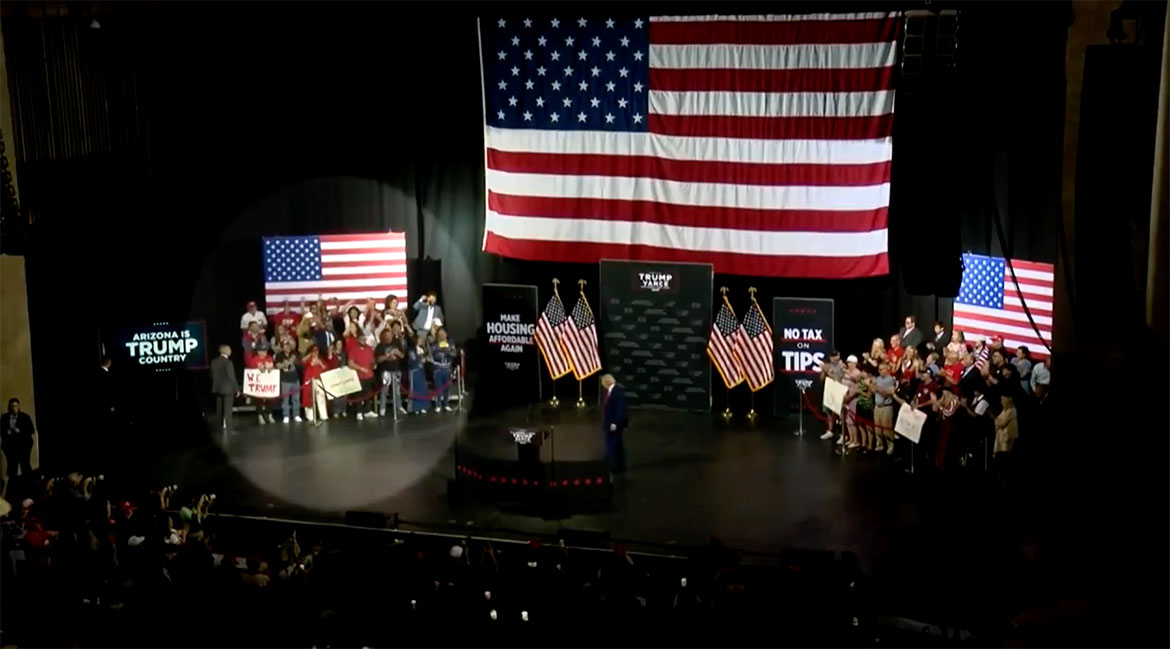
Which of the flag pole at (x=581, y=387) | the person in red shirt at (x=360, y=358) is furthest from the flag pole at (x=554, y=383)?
the person in red shirt at (x=360, y=358)

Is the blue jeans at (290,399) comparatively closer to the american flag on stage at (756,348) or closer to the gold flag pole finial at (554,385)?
the gold flag pole finial at (554,385)

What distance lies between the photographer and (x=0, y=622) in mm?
10039

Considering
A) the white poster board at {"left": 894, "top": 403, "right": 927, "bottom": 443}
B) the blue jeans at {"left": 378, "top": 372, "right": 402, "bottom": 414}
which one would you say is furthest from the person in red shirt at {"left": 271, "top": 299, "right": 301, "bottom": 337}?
the white poster board at {"left": 894, "top": 403, "right": 927, "bottom": 443}

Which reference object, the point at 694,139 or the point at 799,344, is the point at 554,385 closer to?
the point at 799,344

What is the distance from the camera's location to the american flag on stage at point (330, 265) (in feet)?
66.8

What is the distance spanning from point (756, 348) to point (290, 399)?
6560 millimetres

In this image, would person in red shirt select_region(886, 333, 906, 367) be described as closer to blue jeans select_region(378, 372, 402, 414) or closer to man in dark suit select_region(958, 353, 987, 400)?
man in dark suit select_region(958, 353, 987, 400)

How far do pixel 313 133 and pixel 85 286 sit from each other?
163 inches

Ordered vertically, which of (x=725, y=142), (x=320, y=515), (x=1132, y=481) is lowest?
(x=320, y=515)

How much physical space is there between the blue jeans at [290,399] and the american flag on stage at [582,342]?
3832 mm

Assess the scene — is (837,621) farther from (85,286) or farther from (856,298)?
(85,286)

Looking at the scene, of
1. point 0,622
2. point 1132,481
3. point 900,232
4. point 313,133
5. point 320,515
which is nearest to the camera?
point 1132,481

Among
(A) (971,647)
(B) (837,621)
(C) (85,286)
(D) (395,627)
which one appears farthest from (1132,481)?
(C) (85,286)

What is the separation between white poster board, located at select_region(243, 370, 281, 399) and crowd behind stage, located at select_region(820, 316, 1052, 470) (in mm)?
7401
